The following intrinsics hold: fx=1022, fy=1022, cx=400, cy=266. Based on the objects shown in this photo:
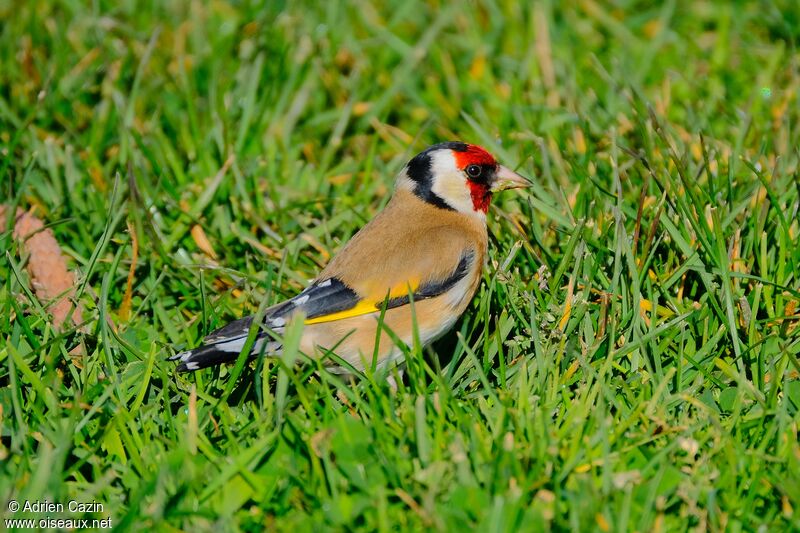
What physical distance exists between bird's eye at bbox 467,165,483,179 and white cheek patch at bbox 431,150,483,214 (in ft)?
0.09

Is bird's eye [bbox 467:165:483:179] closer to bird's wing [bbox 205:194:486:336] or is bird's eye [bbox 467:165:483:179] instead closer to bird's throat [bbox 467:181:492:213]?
bird's throat [bbox 467:181:492:213]

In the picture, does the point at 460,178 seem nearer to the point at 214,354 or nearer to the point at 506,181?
the point at 506,181

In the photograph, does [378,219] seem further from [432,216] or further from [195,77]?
[195,77]

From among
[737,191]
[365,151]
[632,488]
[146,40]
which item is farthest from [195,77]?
[632,488]

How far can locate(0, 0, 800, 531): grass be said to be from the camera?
269 centimetres

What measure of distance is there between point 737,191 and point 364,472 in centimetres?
213

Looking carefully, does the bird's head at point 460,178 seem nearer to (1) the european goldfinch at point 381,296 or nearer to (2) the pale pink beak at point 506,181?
(2) the pale pink beak at point 506,181

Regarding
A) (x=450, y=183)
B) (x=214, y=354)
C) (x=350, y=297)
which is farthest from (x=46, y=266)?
(x=450, y=183)

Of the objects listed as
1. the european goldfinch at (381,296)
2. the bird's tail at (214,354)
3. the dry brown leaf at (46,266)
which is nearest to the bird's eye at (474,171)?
the european goldfinch at (381,296)

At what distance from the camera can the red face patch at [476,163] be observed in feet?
12.8

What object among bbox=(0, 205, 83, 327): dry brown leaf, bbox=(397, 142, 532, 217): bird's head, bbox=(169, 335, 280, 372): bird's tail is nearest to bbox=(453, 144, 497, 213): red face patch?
bbox=(397, 142, 532, 217): bird's head

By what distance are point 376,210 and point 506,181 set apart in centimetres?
76

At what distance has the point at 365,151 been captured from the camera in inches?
196

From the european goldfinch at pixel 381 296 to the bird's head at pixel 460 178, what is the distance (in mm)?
123
